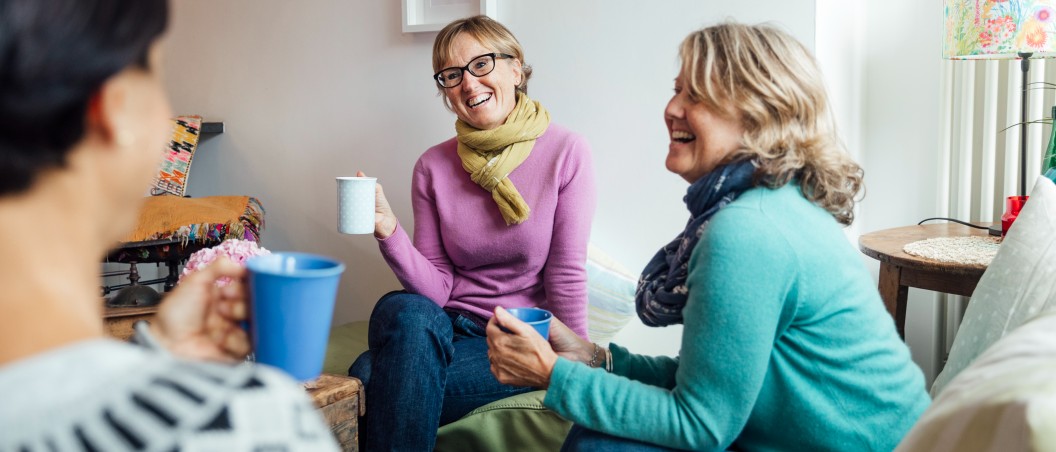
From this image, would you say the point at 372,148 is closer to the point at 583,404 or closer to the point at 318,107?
the point at 318,107

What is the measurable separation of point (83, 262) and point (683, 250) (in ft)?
2.82

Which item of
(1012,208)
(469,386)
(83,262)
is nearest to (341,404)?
(469,386)

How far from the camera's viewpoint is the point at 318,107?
291cm

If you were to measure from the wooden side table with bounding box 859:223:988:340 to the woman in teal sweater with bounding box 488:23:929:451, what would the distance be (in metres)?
0.61

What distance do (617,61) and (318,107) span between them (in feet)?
3.51

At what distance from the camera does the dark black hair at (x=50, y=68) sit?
54 cm

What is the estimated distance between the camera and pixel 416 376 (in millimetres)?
1797

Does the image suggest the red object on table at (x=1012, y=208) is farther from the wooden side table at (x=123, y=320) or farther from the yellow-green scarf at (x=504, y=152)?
the wooden side table at (x=123, y=320)

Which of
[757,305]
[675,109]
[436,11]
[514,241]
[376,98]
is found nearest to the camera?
[757,305]

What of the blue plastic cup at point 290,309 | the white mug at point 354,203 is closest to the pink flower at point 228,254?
the white mug at point 354,203

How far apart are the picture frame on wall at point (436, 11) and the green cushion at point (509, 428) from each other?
3.75 feet

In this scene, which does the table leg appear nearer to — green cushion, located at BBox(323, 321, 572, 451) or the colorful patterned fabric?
green cushion, located at BBox(323, 321, 572, 451)

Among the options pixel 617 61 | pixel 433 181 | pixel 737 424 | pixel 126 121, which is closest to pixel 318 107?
pixel 433 181

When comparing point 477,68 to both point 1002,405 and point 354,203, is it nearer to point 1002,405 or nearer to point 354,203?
point 354,203
